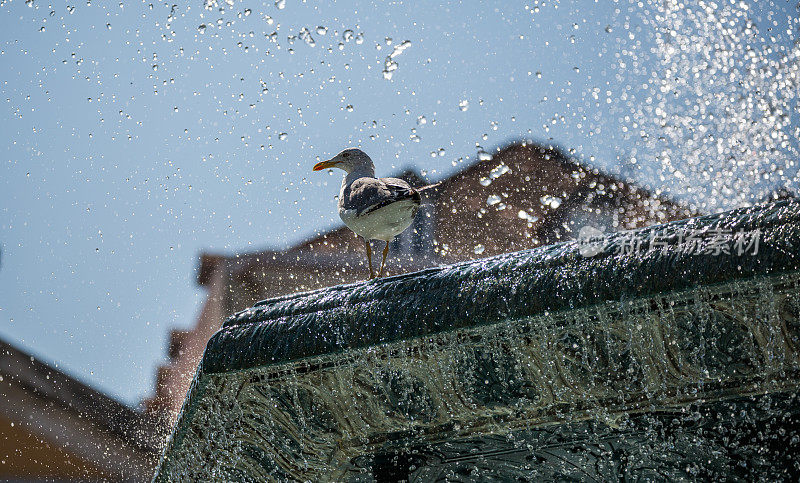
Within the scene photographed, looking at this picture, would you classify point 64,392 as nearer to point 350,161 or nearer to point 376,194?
point 350,161

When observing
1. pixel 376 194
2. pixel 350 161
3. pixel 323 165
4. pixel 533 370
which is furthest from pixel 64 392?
pixel 533 370

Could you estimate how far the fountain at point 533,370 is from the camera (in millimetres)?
1496

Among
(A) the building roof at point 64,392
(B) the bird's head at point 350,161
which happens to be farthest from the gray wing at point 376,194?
(A) the building roof at point 64,392

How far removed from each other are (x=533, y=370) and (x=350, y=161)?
190 cm

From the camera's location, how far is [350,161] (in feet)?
11.1

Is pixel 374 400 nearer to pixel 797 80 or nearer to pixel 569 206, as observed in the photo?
pixel 797 80

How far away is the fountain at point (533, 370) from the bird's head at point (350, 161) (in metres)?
1.44

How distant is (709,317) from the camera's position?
4.91 feet

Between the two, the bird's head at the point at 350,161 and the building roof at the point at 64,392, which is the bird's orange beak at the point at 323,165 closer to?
the bird's head at the point at 350,161

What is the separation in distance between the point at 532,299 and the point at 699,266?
319mm

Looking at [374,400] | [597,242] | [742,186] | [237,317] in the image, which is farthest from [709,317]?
[742,186]

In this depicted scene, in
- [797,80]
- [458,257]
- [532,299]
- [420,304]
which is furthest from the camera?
[458,257]

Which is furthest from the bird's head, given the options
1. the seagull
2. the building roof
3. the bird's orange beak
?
the building roof

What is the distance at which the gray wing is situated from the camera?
256cm
